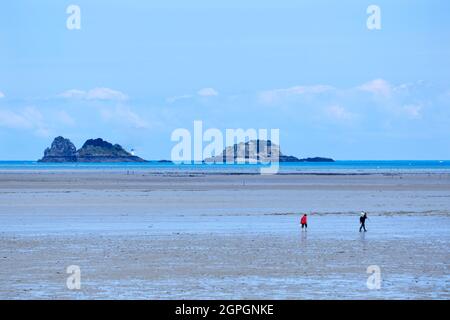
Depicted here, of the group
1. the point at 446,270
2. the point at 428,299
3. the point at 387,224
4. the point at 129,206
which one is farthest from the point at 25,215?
the point at 428,299

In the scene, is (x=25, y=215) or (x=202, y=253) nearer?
(x=202, y=253)

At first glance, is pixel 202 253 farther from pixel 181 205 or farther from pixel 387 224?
pixel 181 205

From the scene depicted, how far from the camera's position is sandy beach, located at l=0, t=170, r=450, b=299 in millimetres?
24266

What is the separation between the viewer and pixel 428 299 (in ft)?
74.4

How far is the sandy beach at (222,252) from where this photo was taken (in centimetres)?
2427

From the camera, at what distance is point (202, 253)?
104 feet

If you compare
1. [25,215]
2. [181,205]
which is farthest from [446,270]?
[181,205]

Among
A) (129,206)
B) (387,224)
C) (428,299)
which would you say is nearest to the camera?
(428,299)

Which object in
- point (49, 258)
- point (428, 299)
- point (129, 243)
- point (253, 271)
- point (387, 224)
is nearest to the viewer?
point (428, 299)

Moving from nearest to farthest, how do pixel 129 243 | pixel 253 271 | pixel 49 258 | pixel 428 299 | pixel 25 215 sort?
pixel 428 299 → pixel 253 271 → pixel 49 258 → pixel 129 243 → pixel 25 215

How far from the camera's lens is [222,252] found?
1261 inches

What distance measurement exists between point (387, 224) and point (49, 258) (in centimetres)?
1934
